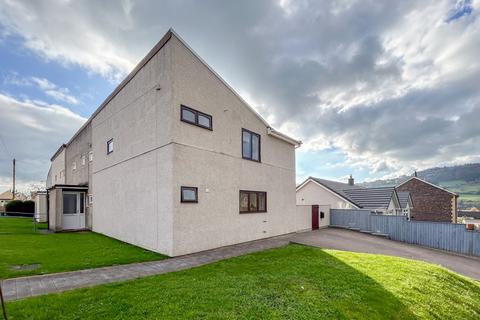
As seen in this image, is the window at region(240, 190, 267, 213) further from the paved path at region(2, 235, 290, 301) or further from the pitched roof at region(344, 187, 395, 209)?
the pitched roof at region(344, 187, 395, 209)

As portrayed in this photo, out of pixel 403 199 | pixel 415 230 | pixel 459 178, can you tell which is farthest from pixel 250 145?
pixel 459 178

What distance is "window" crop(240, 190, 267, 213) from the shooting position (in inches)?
465

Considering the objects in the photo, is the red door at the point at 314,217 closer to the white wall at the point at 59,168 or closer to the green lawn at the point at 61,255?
the green lawn at the point at 61,255

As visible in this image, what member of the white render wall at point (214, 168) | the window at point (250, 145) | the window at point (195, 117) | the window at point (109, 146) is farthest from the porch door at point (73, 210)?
the window at point (250, 145)

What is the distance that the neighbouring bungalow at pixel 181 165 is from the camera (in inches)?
352

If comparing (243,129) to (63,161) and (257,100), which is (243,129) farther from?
(63,161)

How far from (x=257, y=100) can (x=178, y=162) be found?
8.83 meters

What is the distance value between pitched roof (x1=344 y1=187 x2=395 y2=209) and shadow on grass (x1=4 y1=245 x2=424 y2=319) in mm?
18328

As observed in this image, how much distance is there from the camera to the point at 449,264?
35.2 ft

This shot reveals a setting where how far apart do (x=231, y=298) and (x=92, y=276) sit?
3.96 metres

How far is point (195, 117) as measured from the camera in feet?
32.0

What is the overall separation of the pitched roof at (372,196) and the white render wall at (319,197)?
62.3 inches

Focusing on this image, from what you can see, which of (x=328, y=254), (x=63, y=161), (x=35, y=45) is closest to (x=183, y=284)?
(x=328, y=254)

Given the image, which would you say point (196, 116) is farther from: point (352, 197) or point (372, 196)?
point (372, 196)
